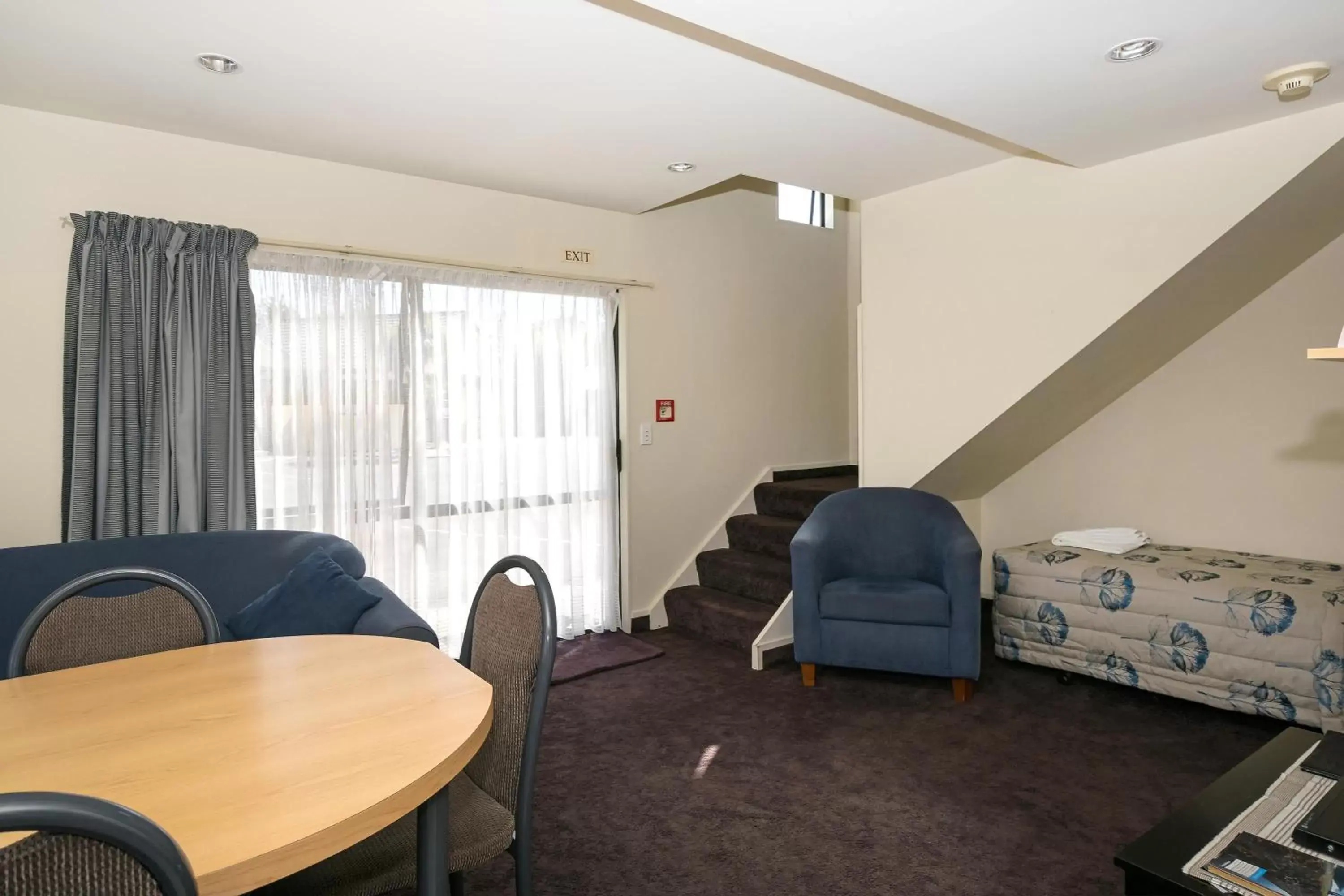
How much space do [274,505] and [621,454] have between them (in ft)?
5.95

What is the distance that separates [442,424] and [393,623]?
1.58 m

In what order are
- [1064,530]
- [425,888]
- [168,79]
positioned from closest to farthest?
[425,888] → [168,79] → [1064,530]

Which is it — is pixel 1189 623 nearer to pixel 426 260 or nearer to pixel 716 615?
pixel 716 615

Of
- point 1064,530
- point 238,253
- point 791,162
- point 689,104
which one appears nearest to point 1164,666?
point 1064,530

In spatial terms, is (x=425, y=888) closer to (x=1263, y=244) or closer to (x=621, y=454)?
(x=621, y=454)

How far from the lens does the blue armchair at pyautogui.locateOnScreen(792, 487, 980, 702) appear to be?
3.47m

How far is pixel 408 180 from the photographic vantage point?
12.6ft

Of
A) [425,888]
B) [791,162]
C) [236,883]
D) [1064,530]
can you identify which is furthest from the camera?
[1064,530]

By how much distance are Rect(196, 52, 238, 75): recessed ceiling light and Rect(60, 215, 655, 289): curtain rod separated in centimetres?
89

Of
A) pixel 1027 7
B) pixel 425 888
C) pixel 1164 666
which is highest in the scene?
pixel 1027 7

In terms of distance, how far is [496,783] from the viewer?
1720mm

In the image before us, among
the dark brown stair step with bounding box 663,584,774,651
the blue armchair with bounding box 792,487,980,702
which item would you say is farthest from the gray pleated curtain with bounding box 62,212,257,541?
the blue armchair with bounding box 792,487,980,702

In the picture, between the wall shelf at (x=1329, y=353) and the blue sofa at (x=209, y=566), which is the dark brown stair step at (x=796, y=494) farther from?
the wall shelf at (x=1329, y=353)

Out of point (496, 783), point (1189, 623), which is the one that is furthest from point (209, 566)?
point (1189, 623)
